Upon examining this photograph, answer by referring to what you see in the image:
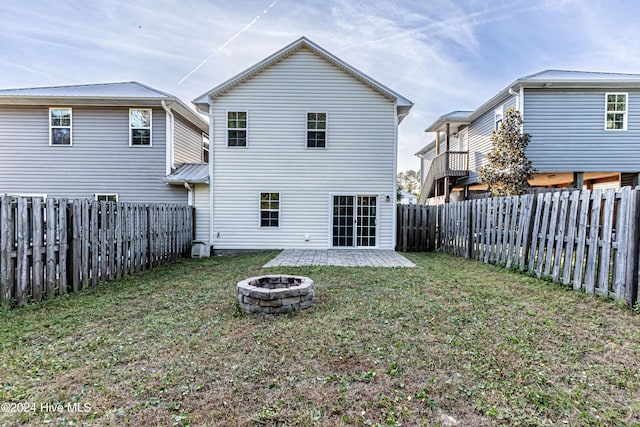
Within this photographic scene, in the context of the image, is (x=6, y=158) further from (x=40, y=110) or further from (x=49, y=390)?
(x=49, y=390)

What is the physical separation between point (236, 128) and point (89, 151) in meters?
5.69

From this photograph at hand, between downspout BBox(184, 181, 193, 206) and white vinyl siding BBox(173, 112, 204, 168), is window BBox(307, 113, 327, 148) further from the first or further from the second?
white vinyl siding BBox(173, 112, 204, 168)

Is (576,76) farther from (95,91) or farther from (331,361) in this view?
(95,91)

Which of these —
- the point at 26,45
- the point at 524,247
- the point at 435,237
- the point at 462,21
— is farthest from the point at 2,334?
the point at 462,21

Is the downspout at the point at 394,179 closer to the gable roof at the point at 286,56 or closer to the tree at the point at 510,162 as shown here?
the gable roof at the point at 286,56

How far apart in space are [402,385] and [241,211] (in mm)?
9422

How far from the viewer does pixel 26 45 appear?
1250cm

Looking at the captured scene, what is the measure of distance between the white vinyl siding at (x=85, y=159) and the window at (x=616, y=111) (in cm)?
1685

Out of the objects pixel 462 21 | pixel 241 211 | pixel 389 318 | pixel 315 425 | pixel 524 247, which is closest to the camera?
pixel 315 425

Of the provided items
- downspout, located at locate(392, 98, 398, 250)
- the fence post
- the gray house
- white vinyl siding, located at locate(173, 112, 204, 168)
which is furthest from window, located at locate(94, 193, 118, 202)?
downspout, located at locate(392, 98, 398, 250)

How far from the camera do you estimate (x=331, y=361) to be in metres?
2.88

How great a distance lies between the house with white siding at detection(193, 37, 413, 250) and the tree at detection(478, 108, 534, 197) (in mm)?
3742

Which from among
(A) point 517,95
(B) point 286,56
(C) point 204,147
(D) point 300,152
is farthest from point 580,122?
(C) point 204,147

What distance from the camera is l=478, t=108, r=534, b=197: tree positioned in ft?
36.4
